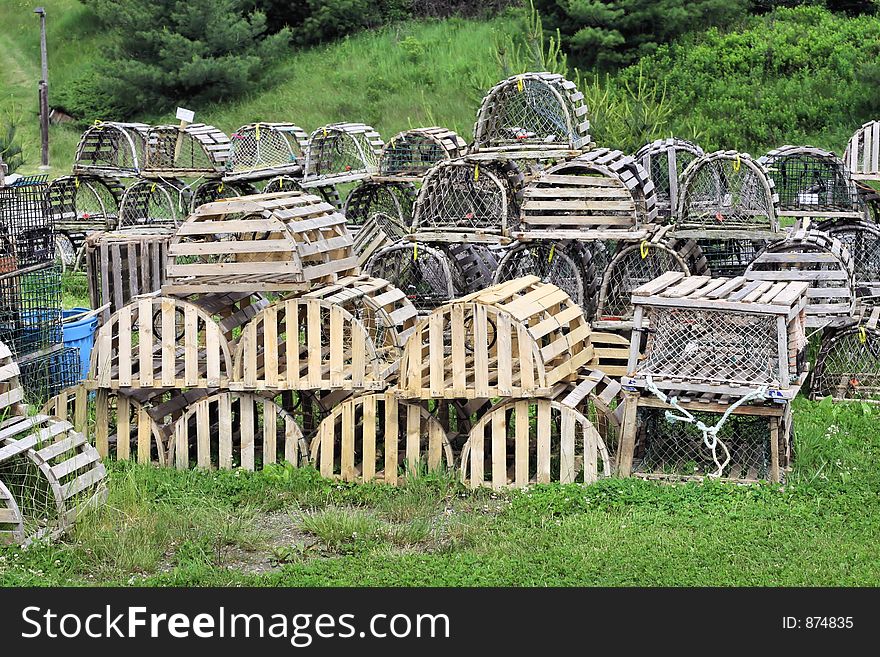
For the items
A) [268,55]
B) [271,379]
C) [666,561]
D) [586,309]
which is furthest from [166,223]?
[268,55]

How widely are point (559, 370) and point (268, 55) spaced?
2030 cm

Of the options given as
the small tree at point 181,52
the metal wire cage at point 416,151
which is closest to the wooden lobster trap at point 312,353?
the metal wire cage at point 416,151

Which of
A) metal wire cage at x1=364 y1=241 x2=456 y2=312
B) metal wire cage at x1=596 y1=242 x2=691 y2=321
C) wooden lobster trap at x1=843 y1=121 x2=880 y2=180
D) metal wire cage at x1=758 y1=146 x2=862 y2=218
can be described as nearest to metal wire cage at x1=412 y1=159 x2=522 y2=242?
metal wire cage at x1=364 y1=241 x2=456 y2=312

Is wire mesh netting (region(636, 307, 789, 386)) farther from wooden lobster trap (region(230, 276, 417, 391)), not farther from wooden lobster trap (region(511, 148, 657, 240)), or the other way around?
wooden lobster trap (region(511, 148, 657, 240))

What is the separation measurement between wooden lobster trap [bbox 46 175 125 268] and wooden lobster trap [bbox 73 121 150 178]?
0.19 meters

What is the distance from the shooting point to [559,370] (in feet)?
22.6

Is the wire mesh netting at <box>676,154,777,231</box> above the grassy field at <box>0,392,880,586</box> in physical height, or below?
above

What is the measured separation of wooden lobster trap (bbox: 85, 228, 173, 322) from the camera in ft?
34.2

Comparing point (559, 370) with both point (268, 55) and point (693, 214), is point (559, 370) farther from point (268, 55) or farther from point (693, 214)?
point (268, 55)

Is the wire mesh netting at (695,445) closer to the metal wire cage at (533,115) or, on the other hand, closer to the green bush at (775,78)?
the metal wire cage at (533,115)

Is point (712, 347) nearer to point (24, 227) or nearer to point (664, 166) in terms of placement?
point (664, 166)

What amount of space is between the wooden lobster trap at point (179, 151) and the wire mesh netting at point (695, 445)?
23.1ft

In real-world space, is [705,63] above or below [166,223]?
above

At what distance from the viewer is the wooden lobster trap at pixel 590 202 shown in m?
8.97
